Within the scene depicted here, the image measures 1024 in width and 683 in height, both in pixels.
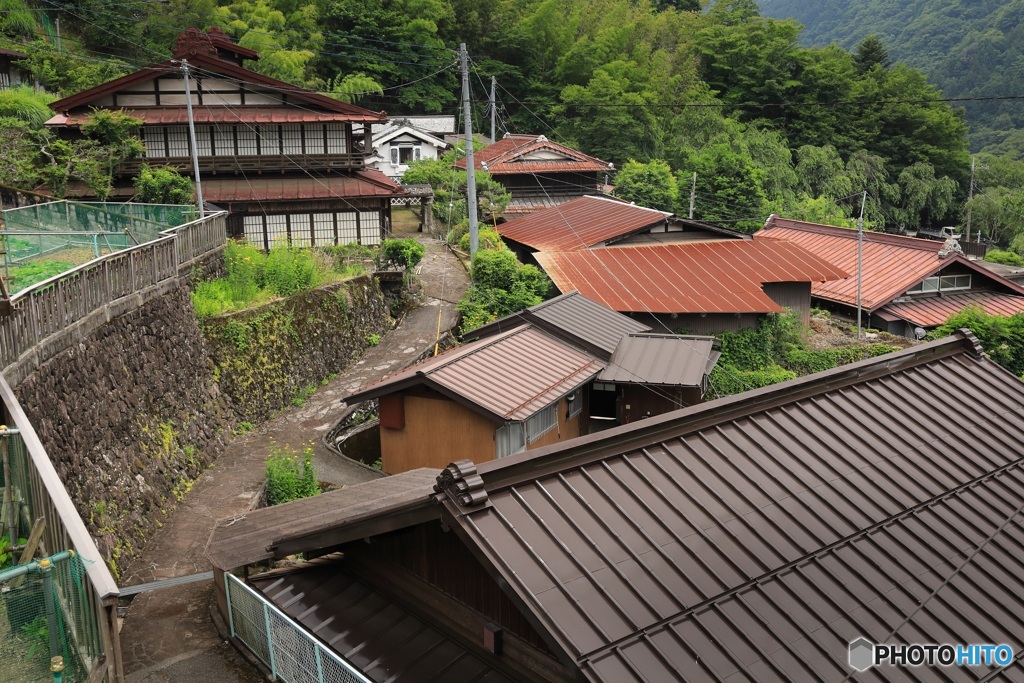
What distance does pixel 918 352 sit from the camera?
33.9ft

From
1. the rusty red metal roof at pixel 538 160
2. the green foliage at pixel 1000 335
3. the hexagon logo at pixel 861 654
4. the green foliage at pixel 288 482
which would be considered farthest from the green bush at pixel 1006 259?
the hexagon logo at pixel 861 654

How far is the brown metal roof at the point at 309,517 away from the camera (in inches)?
307

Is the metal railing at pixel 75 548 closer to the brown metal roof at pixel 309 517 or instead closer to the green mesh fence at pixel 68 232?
the brown metal roof at pixel 309 517

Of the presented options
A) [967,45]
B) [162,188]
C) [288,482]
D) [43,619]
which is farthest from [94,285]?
[967,45]

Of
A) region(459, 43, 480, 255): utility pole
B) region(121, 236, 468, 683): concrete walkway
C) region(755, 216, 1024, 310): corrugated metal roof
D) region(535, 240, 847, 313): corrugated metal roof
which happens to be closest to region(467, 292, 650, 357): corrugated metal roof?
region(535, 240, 847, 313): corrugated metal roof

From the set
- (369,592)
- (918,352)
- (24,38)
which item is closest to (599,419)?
(918,352)

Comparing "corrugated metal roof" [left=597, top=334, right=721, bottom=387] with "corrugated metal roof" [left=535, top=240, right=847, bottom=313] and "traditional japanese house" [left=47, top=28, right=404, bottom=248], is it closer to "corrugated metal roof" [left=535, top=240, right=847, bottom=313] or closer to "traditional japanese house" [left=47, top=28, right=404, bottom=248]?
"corrugated metal roof" [left=535, top=240, right=847, bottom=313]

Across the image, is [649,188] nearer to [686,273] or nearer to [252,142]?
[686,273]

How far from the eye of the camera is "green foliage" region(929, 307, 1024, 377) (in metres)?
29.0

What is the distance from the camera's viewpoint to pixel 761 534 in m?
6.94

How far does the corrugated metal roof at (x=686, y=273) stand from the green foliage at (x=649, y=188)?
13836mm

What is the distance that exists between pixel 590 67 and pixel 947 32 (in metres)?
78.5

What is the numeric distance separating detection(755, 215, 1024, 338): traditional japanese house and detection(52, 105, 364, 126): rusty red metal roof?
17.2 meters

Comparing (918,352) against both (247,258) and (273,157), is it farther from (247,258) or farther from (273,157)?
(273,157)
